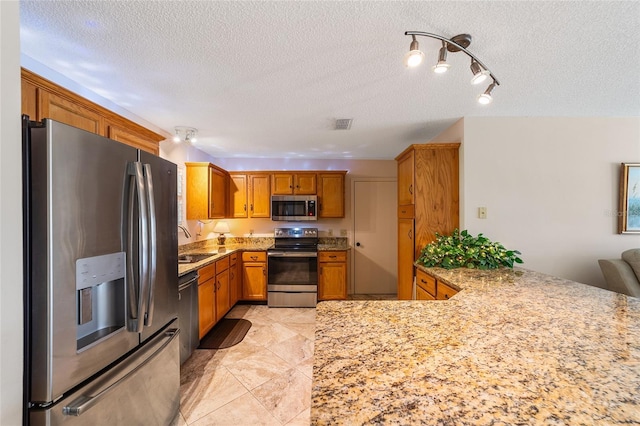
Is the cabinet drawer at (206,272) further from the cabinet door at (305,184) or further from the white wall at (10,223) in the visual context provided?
the cabinet door at (305,184)

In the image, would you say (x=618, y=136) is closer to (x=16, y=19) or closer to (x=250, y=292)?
(x=16, y=19)

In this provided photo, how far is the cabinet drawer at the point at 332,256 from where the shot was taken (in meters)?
3.72

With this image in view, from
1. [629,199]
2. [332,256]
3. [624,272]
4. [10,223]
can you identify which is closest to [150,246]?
[10,223]

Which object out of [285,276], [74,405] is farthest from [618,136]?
[74,405]

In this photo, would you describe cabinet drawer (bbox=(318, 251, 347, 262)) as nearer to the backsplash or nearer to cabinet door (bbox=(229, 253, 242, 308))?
the backsplash

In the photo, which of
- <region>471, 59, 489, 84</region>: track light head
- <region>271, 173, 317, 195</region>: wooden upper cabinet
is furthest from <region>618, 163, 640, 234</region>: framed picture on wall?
<region>271, 173, 317, 195</region>: wooden upper cabinet

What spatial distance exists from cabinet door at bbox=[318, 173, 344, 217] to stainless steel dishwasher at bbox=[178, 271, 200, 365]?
2237 millimetres

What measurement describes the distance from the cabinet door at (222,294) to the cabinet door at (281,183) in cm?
151

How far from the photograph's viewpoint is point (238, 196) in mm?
4031

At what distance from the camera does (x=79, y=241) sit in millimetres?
999

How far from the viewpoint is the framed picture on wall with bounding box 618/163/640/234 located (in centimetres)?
241

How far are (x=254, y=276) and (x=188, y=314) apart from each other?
143cm

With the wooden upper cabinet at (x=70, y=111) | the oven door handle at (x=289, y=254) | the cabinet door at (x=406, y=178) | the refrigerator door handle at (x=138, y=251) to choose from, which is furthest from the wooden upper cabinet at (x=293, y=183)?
the refrigerator door handle at (x=138, y=251)

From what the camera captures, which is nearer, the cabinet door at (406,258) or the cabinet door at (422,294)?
the cabinet door at (422,294)
